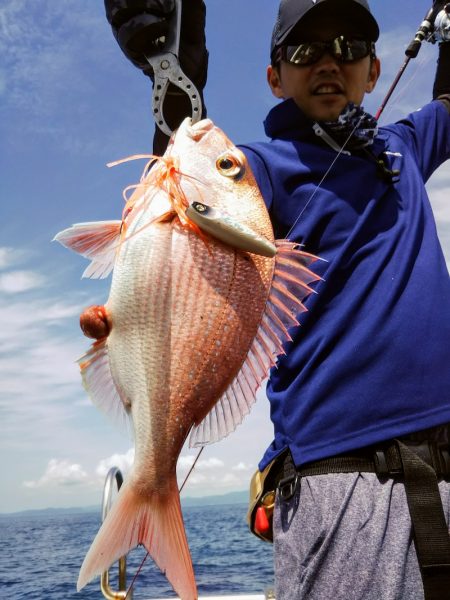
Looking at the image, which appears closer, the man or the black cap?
the man

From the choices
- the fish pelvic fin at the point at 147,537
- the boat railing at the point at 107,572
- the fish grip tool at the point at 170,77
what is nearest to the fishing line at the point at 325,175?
the fish grip tool at the point at 170,77

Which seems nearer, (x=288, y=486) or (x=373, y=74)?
(x=288, y=486)

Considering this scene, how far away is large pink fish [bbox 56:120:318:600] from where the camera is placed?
72.7 inches

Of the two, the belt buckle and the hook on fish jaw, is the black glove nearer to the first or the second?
the hook on fish jaw

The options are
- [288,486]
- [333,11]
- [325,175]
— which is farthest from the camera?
[333,11]

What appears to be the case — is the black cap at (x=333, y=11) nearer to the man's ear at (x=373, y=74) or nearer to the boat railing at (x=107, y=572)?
the man's ear at (x=373, y=74)

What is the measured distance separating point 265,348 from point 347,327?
0.48 m

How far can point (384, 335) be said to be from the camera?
7.64 ft

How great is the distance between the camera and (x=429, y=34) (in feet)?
12.9

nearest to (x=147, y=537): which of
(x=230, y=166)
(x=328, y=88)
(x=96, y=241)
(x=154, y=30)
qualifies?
(x=96, y=241)

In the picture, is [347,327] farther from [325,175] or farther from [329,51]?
[329,51]

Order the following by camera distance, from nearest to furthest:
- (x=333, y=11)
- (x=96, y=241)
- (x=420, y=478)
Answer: (x=96, y=241)
(x=420, y=478)
(x=333, y=11)

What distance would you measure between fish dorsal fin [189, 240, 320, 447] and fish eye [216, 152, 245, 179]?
11.6 inches

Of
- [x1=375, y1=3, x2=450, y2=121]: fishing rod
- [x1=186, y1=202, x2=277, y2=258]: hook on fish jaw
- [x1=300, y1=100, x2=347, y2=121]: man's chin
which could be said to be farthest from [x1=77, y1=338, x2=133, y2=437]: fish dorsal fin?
[x1=375, y1=3, x2=450, y2=121]: fishing rod
